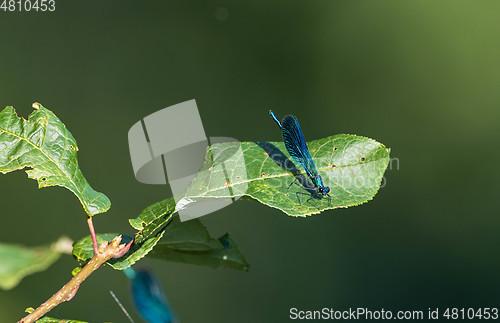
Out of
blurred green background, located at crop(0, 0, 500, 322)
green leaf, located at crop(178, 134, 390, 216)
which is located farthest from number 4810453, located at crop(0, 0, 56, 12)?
green leaf, located at crop(178, 134, 390, 216)

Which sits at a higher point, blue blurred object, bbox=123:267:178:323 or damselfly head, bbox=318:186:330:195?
damselfly head, bbox=318:186:330:195

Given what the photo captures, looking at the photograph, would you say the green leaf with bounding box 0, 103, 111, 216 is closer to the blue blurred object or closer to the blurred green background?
the blue blurred object

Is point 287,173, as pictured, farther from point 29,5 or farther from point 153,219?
point 29,5

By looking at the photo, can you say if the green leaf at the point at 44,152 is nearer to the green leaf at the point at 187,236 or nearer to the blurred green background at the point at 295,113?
the green leaf at the point at 187,236

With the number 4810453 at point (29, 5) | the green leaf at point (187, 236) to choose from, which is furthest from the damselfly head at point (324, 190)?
the number 4810453 at point (29, 5)

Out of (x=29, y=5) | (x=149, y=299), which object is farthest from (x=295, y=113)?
(x=149, y=299)

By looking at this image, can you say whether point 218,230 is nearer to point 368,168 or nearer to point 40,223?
point 40,223
